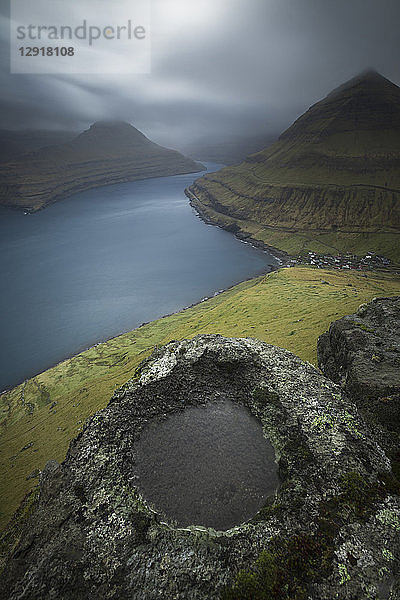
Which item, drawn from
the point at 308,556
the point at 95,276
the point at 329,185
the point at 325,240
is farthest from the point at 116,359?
the point at 329,185

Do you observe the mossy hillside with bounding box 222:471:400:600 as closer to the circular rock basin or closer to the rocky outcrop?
the circular rock basin

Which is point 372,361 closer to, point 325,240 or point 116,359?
point 116,359

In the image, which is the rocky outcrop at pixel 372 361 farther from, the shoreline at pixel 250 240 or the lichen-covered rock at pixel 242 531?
the shoreline at pixel 250 240

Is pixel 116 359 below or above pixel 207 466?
below

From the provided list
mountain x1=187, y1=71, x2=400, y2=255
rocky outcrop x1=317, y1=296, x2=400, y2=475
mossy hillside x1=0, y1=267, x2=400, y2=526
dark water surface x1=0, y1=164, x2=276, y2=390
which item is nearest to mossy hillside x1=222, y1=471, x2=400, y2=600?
rocky outcrop x1=317, y1=296, x2=400, y2=475

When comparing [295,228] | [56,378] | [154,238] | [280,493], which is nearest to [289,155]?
[295,228]

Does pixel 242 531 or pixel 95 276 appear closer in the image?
pixel 242 531

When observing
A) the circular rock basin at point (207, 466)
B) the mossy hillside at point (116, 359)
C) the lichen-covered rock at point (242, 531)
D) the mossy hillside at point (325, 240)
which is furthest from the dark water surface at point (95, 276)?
the circular rock basin at point (207, 466)
